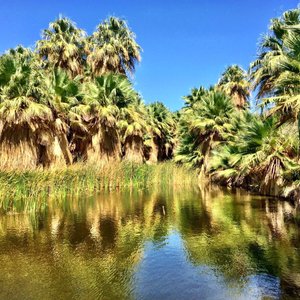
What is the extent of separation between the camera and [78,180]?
1966cm

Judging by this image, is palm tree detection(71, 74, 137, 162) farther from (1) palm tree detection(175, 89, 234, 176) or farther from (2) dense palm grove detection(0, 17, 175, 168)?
(1) palm tree detection(175, 89, 234, 176)

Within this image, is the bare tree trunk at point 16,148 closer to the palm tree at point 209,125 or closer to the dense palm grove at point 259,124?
the dense palm grove at point 259,124

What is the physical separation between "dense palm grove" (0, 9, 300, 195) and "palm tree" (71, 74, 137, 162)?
0.23ft

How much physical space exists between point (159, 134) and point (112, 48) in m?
10.2

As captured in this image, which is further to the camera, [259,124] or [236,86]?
[236,86]

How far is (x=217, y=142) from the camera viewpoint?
2809cm

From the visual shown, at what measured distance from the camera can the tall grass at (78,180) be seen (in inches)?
564

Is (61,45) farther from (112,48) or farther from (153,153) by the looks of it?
(153,153)

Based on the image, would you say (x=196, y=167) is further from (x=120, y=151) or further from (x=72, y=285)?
(x=72, y=285)

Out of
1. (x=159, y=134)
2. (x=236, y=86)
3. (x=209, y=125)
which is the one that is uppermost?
(x=236, y=86)

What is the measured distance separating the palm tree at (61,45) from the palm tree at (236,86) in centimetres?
1417

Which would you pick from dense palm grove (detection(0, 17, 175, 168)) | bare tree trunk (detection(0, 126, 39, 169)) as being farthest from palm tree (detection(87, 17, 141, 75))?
bare tree trunk (detection(0, 126, 39, 169))

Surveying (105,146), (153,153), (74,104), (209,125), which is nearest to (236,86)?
(209,125)

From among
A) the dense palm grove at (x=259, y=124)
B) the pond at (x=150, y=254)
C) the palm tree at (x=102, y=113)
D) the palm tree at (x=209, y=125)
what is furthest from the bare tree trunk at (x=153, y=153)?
the pond at (x=150, y=254)
